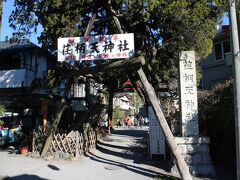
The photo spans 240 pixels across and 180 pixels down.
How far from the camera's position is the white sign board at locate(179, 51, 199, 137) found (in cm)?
1216

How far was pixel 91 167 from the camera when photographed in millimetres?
13375

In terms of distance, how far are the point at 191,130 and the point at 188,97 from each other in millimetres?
1208

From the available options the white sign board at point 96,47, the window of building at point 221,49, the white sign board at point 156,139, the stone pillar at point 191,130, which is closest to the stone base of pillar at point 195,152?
the stone pillar at point 191,130

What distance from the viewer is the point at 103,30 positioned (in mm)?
17359

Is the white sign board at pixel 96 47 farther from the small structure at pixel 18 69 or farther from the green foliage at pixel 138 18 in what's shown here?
the small structure at pixel 18 69

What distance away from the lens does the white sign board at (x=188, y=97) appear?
39.9ft

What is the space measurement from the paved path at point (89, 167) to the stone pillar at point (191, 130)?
1.13 meters

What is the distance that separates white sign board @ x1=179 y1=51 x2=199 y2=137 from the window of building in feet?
46.9

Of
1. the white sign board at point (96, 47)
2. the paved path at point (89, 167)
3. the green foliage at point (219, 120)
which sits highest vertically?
the white sign board at point (96, 47)

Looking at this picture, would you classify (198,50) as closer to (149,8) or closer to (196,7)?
(196,7)

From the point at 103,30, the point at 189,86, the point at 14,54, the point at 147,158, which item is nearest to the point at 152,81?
the point at 103,30

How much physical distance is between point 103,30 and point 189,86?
6.78 metres

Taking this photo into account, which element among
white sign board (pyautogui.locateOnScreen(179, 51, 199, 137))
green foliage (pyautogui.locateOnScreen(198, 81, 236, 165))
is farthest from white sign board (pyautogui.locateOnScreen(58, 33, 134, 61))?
green foliage (pyautogui.locateOnScreen(198, 81, 236, 165))

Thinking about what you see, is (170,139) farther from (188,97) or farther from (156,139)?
(156,139)
